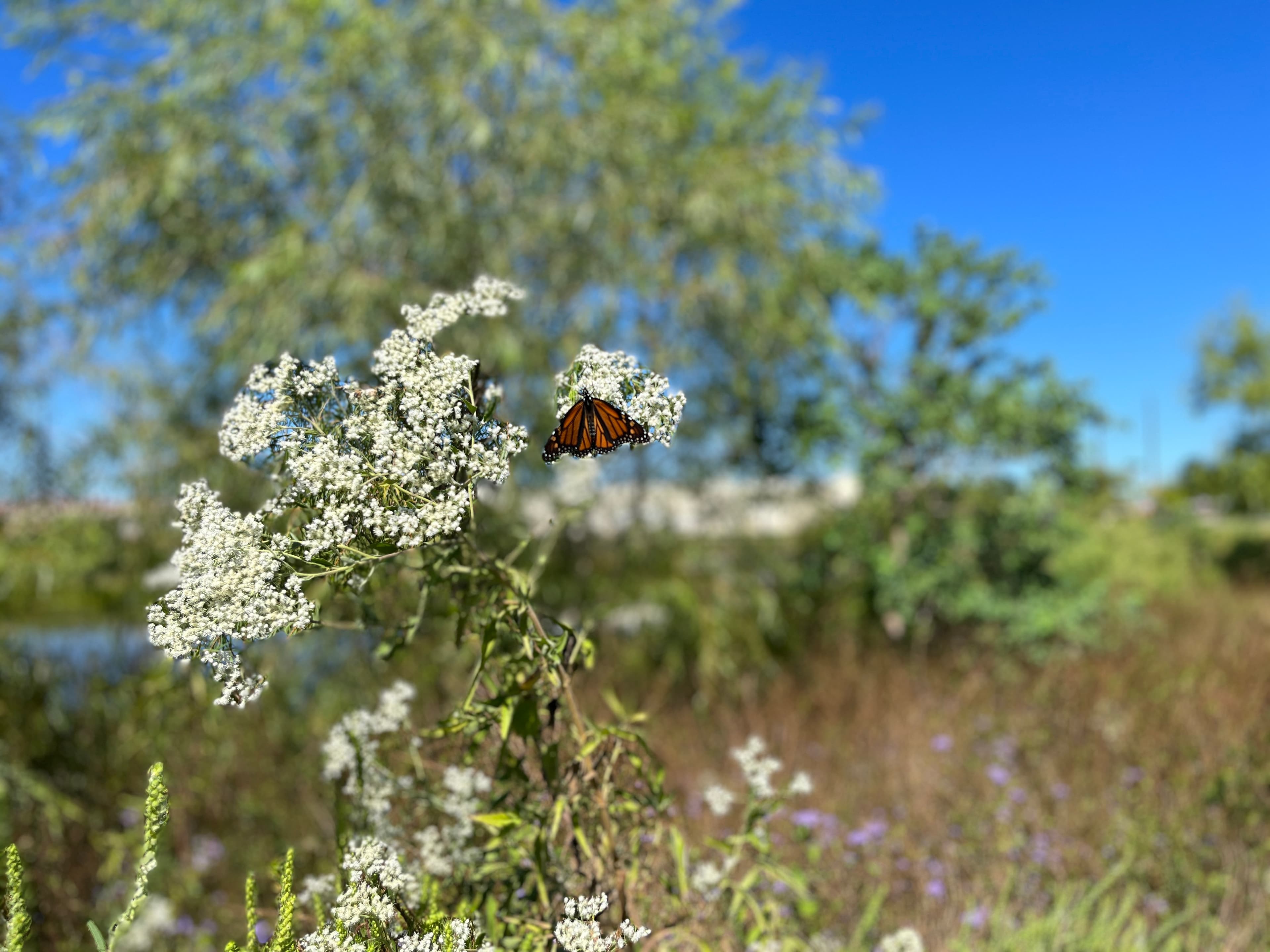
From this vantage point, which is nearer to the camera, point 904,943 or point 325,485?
point 325,485

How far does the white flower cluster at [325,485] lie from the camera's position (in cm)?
125

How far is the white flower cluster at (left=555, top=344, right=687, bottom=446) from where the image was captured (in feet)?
4.45

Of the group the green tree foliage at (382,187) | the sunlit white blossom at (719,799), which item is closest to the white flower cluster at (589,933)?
the sunlit white blossom at (719,799)

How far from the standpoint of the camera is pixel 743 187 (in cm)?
578

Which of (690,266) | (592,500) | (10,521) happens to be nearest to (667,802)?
(592,500)

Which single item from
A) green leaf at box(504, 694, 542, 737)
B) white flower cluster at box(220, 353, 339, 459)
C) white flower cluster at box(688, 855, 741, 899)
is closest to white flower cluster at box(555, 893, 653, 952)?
green leaf at box(504, 694, 542, 737)

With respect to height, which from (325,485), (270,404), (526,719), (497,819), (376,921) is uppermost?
(270,404)

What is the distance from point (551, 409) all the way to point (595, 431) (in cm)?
250

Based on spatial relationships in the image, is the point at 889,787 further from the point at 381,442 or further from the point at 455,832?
the point at 381,442

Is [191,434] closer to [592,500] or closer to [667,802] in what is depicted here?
[592,500]

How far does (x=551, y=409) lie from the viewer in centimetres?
383

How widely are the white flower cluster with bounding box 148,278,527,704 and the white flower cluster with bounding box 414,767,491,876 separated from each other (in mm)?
567

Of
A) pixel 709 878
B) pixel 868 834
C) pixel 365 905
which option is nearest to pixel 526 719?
pixel 365 905

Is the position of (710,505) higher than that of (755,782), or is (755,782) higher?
(710,505)
